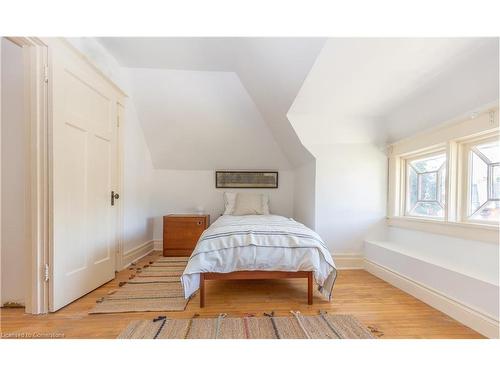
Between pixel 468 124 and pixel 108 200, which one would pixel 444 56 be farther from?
pixel 108 200

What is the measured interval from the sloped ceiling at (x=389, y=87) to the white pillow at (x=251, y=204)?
49.5 inches

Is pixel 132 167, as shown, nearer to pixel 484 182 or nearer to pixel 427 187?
pixel 427 187

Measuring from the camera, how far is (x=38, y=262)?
1513 millimetres

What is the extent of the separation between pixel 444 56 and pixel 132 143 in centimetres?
324

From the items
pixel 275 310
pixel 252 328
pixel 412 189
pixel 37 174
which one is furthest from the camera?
pixel 412 189

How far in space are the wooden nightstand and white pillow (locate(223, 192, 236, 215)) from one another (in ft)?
1.40

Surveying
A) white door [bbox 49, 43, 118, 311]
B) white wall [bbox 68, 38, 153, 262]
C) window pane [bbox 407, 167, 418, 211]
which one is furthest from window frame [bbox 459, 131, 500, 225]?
white wall [bbox 68, 38, 153, 262]

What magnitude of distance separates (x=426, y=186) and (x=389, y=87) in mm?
1145

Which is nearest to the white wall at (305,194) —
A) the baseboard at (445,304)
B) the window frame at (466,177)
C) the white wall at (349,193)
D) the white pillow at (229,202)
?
the white wall at (349,193)

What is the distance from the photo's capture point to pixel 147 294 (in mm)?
1868

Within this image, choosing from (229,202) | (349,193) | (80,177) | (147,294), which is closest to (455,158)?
(349,193)

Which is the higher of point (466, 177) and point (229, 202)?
point (466, 177)

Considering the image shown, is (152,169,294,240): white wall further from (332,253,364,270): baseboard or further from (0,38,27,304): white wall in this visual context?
(0,38,27,304): white wall

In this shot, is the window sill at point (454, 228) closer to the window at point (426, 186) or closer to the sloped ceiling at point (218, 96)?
the window at point (426, 186)
